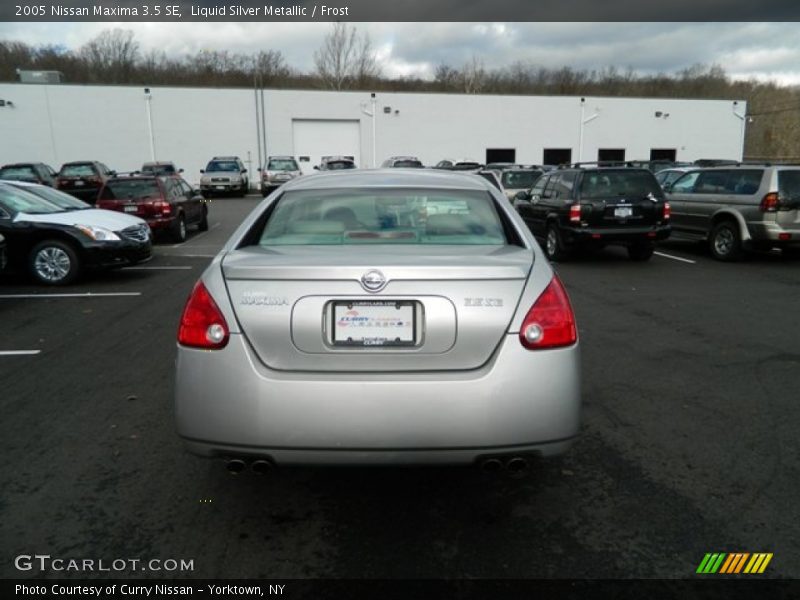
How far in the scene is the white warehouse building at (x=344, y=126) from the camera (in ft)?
117

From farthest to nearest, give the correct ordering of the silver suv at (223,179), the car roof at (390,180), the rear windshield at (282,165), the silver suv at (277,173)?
the silver suv at (223,179), the rear windshield at (282,165), the silver suv at (277,173), the car roof at (390,180)

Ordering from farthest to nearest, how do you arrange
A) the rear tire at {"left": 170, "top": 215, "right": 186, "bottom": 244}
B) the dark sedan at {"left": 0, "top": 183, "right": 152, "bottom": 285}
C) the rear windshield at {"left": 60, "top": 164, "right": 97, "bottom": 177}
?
the rear windshield at {"left": 60, "top": 164, "right": 97, "bottom": 177} < the rear tire at {"left": 170, "top": 215, "right": 186, "bottom": 244} < the dark sedan at {"left": 0, "top": 183, "right": 152, "bottom": 285}

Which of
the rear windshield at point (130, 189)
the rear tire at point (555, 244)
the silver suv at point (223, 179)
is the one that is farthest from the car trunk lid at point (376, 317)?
the silver suv at point (223, 179)

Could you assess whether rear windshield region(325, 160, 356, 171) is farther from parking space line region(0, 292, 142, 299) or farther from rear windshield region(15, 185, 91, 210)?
parking space line region(0, 292, 142, 299)

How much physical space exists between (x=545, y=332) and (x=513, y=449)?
53 centimetres

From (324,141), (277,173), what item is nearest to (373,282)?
(277,173)

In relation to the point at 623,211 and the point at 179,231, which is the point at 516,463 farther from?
the point at 179,231

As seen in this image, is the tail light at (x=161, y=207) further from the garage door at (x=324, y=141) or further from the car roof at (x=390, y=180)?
the garage door at (x=324, y=141)

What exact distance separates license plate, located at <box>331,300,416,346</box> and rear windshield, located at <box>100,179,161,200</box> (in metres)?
12.9

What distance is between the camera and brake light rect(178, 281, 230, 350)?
270 centimetres

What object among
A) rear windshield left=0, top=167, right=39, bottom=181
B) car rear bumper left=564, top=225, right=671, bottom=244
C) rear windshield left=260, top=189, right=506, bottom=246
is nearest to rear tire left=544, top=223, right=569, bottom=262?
car rear bumper left=564, top=225, right=671, bottom=244

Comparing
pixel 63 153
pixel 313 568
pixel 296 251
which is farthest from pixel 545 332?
pixel 63 153

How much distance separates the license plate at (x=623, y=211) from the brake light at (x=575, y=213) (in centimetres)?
64

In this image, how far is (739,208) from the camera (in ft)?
36.6
